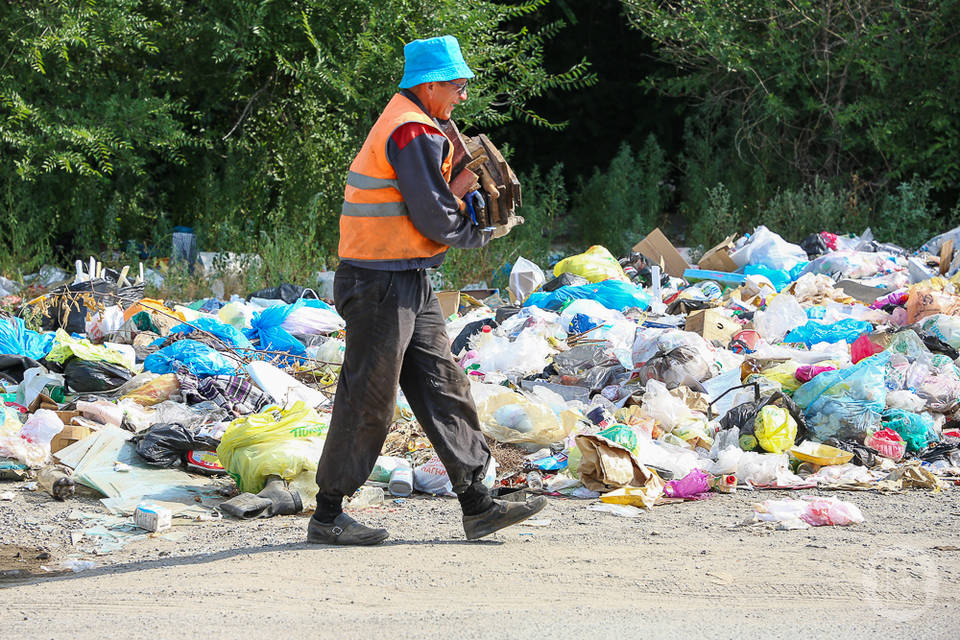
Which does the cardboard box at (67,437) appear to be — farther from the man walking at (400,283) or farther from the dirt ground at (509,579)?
the man walking at (400,283)

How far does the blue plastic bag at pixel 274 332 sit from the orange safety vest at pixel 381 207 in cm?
329

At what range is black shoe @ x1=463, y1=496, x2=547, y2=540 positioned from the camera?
399 centimetres

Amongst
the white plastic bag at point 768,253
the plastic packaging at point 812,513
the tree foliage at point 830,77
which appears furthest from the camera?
the tree foliage at point 830,77

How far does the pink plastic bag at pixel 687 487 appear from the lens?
15.8 feet

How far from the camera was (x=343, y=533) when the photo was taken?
13.0 feet

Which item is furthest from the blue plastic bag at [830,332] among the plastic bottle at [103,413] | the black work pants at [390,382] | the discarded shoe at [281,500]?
the plastic bottle at [103,413]

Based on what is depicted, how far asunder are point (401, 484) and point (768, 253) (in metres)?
5.05

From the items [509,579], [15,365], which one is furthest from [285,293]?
[509,579]

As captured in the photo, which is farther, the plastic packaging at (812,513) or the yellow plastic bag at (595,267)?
the yellow plastic bag at (595,267)

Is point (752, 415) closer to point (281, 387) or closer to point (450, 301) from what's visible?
point (281, 387)

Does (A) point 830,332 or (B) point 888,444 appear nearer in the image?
(B) point 888,444

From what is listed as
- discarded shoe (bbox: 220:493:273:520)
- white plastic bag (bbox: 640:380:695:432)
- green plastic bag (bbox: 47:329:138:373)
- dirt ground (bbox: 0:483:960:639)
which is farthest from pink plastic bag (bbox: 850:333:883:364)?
green plastic bag (bbox: 47:329:138:373)

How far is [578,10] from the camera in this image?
1324 cm

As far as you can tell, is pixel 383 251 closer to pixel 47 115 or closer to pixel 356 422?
pixel 356 422
